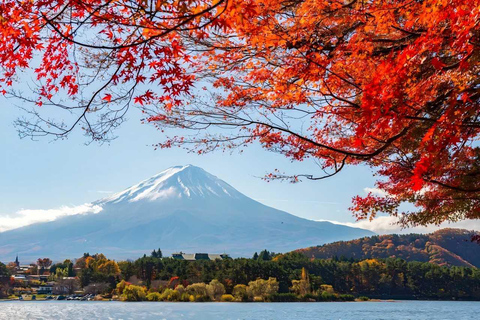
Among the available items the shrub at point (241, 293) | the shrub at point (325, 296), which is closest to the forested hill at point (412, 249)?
the shrub at point (325, 296)

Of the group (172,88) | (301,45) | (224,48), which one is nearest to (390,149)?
(301,45)

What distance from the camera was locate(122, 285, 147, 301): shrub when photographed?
55.1 metres

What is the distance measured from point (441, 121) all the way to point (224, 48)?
312 centimetres

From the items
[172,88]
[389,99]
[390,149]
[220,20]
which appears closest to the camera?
[220,20]

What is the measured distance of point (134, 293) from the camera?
5553 cm

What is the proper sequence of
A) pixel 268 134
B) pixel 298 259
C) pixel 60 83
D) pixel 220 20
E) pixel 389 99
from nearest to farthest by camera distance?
pixel 220 20, pixel 389 99, pixel 60 83, pixel 268 134, pixel 298 259

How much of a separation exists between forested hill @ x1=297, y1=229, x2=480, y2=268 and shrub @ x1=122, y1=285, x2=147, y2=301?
30.8 metres

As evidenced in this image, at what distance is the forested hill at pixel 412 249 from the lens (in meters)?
79.6

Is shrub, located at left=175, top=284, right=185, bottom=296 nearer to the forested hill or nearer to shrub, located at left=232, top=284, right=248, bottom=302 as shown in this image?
shrub, located at left=232, top=284, right=248, bottom=302

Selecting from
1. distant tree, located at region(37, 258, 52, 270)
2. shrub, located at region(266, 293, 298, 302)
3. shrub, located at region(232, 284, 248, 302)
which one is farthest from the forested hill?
distant tree, located at region(37, 258, 52, 270)

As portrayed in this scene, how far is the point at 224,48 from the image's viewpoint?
674 centimetres

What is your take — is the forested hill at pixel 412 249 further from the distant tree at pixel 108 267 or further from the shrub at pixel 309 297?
the distant tree at pixel 108 267

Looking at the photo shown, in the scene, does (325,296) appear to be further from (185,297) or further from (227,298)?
(185,297)

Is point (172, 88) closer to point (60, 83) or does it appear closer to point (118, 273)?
point (60, 83)
